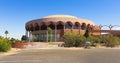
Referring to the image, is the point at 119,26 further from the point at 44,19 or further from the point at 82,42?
the point at 82,42

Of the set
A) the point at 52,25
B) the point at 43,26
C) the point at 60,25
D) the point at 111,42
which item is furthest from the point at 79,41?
the point at 43,26

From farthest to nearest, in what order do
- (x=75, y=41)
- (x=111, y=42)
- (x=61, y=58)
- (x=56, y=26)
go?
(x=56, y=26) → (x=111, y=42) → (x=75, y=41) → (x=61, y=58)

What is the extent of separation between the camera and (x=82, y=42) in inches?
2372

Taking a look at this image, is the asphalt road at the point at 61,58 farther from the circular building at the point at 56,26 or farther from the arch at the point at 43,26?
the arch at the point at 43,26

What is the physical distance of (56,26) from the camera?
105 m

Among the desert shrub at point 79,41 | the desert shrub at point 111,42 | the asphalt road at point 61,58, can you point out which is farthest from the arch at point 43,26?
the asphalt road at point 61,58

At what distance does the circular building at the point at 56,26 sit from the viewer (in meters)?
102

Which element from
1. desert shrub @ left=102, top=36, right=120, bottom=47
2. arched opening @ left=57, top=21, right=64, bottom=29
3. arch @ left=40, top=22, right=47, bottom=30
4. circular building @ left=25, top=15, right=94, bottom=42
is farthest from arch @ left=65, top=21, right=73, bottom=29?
desert shrub @ left=102, top=36, right=120, bottom=47

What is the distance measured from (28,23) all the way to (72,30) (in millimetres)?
23655

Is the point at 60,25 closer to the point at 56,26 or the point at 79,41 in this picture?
the point at 56,26

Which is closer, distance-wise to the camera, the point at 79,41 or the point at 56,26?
the point at 79,41

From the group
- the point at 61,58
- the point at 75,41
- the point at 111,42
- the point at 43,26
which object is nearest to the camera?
the point at 61,58

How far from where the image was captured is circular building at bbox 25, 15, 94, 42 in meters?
102

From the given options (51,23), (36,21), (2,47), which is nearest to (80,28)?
(51,23)
